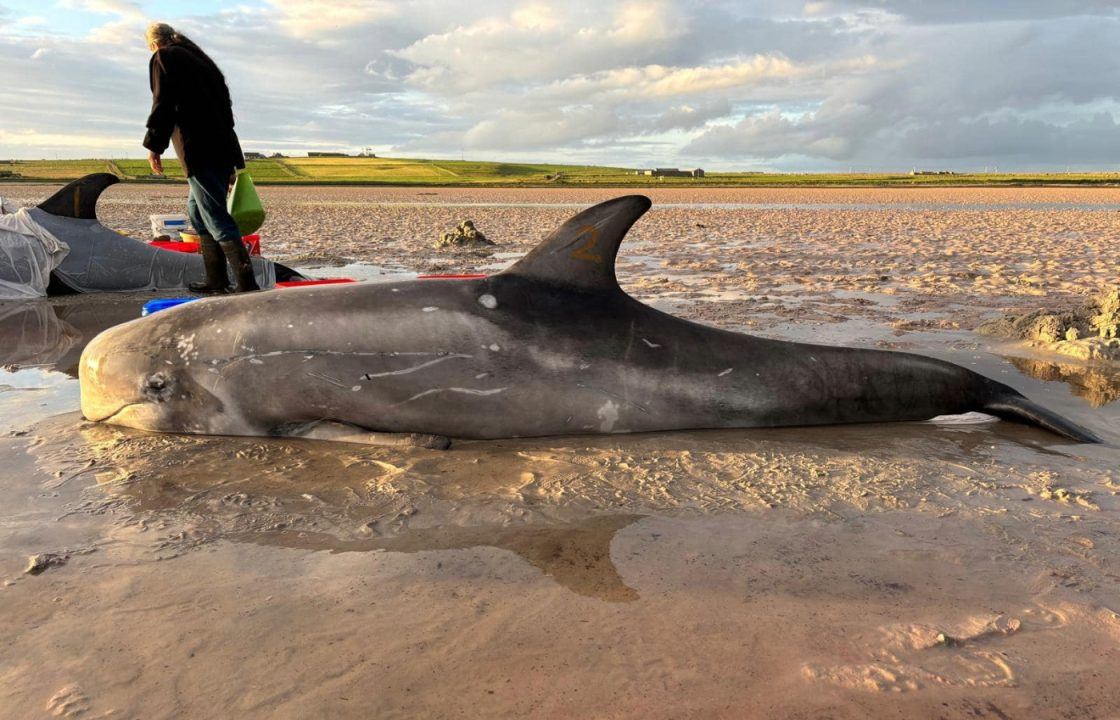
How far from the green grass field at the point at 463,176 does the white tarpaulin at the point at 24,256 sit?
215 ft

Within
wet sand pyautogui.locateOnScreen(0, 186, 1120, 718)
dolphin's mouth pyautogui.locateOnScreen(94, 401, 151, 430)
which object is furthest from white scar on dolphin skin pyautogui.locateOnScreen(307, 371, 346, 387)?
dolphin's mouth pyautogui.locateOnScreen(94, 401, 151, 430)

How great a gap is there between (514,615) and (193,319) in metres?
3.01

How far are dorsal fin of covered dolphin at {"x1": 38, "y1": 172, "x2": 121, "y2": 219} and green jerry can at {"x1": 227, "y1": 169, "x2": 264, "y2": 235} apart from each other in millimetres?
2656

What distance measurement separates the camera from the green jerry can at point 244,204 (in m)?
7.34

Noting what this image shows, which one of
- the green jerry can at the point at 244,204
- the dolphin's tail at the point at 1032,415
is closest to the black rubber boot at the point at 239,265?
the green jerry can at the point at 244,204

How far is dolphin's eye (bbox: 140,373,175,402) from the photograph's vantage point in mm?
4141

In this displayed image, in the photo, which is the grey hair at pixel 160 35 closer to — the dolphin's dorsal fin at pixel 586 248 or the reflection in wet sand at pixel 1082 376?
the dolphin's dorsal fin at pixel 586 248

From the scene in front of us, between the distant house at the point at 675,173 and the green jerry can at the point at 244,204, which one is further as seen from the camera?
the distant house at the point at 675,173

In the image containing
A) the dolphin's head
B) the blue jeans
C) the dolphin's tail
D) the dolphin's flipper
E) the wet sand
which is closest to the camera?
the wet sand

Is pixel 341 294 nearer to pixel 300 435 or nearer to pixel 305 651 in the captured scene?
pixel 300 435

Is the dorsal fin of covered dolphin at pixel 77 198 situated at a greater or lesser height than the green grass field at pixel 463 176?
lesser

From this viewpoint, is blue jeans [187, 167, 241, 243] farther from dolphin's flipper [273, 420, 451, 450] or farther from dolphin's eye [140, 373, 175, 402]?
dolphin's flipper [273, 420, 451, 450]

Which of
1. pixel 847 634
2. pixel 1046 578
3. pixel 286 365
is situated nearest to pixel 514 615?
pixel 847 634

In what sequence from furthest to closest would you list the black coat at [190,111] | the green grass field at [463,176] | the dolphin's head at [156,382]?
the green grass field at [463,176] < the black coat at [190,111] < the dolphin's head at [156,382]
